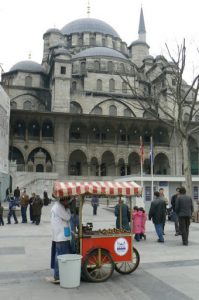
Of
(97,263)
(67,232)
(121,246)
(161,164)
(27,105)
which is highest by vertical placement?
(27,105)

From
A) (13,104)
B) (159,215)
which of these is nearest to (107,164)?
(13,104)

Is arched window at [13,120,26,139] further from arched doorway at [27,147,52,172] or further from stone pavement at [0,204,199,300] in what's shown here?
stone pavement at [0,204,199,300]

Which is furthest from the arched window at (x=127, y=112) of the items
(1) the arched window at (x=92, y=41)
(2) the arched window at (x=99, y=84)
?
(1) the arched window at (x=92, y=41)

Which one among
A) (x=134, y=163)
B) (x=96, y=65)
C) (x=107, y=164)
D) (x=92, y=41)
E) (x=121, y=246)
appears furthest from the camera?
(x=92, y=41)

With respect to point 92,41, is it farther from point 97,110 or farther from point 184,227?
point 184,227

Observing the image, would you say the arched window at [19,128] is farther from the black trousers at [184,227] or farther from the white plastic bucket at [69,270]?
the white plastic bucket at [69,270]

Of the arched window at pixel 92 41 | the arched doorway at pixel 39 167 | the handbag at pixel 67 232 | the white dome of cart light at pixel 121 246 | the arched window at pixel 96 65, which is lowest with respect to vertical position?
the white dome of cart light at pixel 121 246

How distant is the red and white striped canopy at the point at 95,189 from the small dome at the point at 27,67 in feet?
170

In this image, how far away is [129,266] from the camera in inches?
293

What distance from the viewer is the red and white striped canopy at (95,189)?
671cm

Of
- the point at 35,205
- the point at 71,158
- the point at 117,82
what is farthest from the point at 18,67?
the point at 35,205

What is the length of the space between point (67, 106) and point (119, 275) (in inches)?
1656

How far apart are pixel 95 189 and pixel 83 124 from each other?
3945 cm

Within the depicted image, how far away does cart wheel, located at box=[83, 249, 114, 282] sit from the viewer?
665cm
